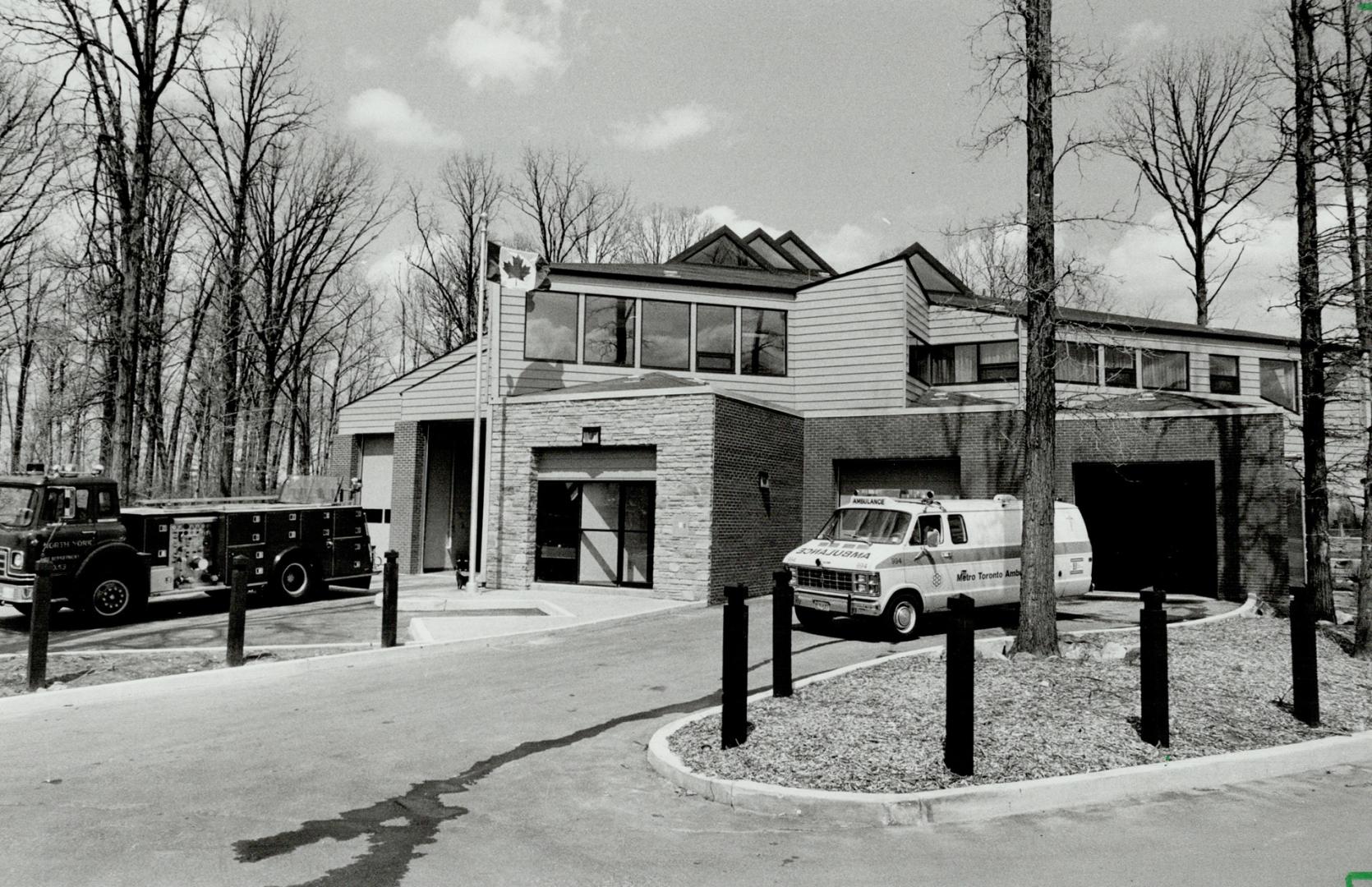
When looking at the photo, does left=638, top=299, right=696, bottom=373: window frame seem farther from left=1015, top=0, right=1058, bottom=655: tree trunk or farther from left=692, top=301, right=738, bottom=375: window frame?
left=1015, top=0, right=1058, bottom=655: tree trunk

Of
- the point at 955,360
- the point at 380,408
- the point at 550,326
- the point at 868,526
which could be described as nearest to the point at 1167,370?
the point at 955,360

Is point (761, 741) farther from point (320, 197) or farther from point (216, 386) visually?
point (320, 197)

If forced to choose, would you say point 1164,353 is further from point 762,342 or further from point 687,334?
point 687,334

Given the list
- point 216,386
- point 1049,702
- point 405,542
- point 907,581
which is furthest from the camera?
point 216,386

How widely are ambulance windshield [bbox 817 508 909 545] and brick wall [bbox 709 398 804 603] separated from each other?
3.29 meters

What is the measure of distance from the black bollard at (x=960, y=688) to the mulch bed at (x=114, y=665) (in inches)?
330

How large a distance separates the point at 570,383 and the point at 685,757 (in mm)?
16380

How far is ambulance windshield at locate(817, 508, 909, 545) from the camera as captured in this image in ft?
47.1

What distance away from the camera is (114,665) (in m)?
10.9

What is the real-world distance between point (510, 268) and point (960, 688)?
16.7m

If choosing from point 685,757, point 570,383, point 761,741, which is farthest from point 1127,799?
point 570,383

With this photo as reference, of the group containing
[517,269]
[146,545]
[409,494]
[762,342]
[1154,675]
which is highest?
[517,269]

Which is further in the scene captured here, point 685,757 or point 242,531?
point 242,531

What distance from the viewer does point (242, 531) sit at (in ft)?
56.8
